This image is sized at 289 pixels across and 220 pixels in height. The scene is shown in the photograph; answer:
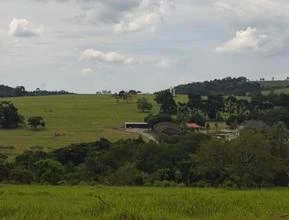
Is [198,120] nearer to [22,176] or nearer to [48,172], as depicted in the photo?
[48,172]

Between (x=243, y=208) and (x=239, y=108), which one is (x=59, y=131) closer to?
(x=239, y=108)

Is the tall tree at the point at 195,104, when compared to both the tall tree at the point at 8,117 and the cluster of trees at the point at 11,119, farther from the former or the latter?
the tall tree at the point at 8,117

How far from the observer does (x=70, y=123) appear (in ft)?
501

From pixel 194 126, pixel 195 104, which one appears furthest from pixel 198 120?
pixel 195 104

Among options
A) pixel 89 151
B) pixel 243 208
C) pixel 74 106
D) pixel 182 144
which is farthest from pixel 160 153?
pixel 74 106

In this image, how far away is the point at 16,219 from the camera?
11.2 metres

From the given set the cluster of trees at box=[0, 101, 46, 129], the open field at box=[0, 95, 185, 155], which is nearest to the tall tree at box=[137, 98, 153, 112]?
the open field at box=[0, 95, 185, 155]

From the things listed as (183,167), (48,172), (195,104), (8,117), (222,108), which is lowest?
(183,167)

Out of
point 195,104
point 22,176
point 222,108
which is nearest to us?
point 22,176

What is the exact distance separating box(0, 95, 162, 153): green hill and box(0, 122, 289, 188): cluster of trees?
34.8 meters

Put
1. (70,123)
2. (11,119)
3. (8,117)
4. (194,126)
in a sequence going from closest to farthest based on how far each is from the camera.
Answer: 1. (194,126)
2. (11,119)
3. (8,117)
4. (70,123)

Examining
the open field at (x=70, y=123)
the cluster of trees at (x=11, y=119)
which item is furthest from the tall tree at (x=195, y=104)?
the cluster of trees at (x=11, y=119)

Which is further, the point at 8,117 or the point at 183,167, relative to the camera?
the point at 8,117

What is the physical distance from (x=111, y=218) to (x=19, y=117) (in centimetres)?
13291
